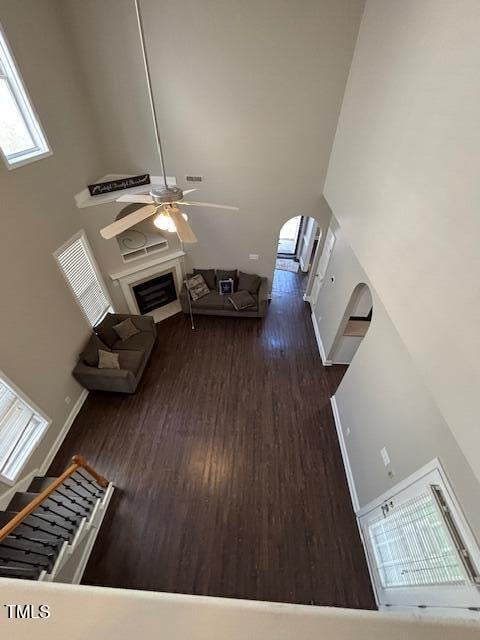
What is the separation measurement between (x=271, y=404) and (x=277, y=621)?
429cm

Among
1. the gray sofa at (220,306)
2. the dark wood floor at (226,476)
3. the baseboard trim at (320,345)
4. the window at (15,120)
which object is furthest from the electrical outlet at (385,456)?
the window at (15,120)

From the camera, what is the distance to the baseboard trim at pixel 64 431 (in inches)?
163

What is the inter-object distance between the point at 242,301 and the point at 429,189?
458 centimetres

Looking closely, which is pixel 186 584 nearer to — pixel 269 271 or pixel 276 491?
pixel 276 491

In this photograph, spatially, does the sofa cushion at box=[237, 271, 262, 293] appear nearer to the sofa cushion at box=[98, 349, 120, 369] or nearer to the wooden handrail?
the sofa cushion at box=[98, 349, 120, 369]

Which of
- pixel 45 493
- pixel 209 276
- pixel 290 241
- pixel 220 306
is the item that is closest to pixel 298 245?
pixel 290 241

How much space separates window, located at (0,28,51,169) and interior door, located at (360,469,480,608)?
19.1 feet

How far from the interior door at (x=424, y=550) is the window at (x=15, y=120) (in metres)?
5.83

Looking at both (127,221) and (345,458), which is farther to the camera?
(345,458)

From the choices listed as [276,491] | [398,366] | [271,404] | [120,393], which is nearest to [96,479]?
[120,393]

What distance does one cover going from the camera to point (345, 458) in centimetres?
430

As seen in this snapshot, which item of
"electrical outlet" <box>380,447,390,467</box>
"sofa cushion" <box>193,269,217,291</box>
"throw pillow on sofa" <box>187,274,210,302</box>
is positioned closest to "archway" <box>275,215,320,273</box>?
"sofa cushion" <box>193,269,217,291</box>

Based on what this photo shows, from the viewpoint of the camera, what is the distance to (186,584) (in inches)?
129

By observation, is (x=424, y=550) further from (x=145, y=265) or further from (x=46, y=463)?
(x=145, y=265)
